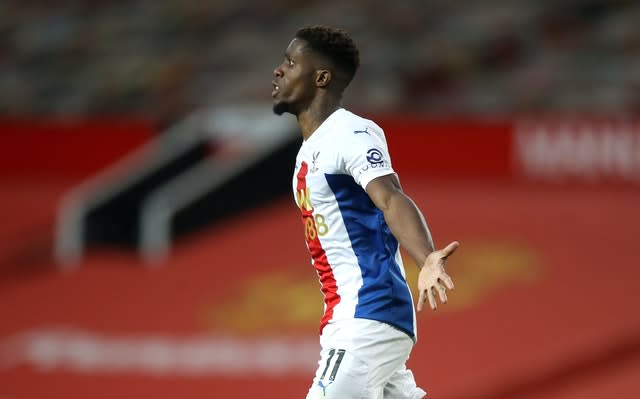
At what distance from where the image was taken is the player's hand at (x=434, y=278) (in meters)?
3.87

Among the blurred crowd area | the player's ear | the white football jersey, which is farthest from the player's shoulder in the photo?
the blurred crowd area

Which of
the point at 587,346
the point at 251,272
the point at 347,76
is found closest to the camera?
the point at 347,76

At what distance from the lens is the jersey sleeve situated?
13.7 feet

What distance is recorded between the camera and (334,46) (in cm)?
451

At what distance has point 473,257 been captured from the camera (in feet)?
30.3

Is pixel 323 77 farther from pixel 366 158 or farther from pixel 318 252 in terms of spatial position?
pixel 318 252


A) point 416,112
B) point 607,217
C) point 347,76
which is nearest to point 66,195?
point 416,112

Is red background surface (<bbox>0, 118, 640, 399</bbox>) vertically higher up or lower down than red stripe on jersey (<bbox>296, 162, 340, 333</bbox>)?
lower down

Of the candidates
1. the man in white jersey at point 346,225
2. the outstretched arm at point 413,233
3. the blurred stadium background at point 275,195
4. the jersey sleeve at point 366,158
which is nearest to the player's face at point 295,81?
the man in white jersey at point 346,225

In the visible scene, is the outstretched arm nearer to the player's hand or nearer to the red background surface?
the player's hand

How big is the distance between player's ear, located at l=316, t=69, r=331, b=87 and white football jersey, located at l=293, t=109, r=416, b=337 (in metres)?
0.13

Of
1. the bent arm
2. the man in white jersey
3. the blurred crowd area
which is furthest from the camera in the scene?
the blurred crowd area

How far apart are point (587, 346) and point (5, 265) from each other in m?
5.00

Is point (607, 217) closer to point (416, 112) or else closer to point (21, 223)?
point (416, 112)
